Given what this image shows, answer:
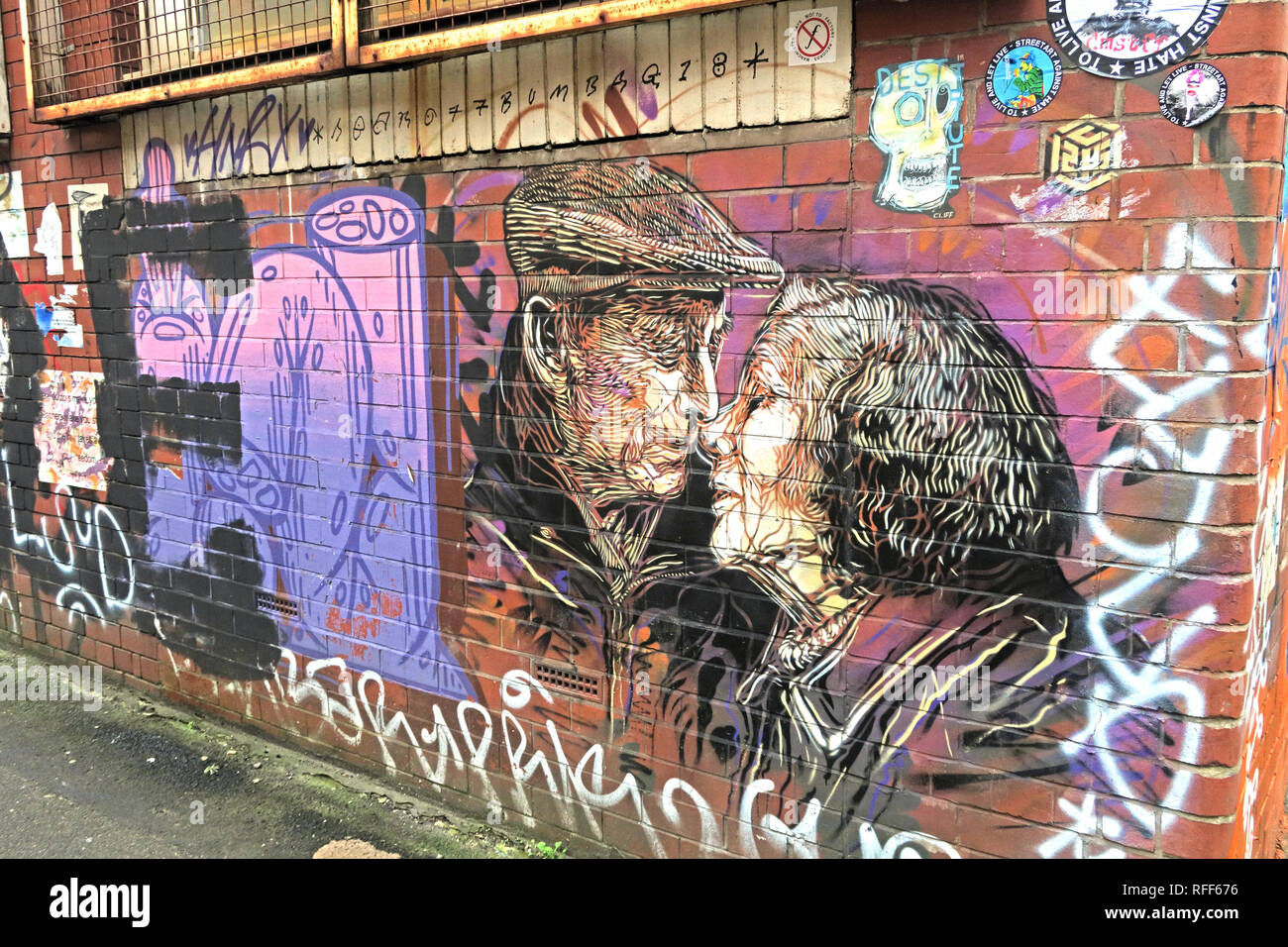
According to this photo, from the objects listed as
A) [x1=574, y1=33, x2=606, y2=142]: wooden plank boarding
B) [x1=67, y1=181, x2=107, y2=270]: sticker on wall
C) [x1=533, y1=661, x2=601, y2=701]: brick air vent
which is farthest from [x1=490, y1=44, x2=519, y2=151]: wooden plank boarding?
[x1=67, y1=181, x2=107, y2=270]: sticker on wall

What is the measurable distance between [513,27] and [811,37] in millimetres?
1004

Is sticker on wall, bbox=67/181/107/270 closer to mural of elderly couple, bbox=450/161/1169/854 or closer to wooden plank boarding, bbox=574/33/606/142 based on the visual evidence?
mural of elderly couple, bbox=450/161/1169/854

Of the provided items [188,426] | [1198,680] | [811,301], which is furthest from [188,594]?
[1198,680]

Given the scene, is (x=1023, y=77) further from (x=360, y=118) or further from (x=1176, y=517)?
(x=360, y=118)

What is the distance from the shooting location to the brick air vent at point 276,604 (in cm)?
424

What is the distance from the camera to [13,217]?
526 cm

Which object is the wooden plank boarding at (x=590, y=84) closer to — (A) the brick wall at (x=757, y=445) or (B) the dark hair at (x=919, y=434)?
(A) the brick wall at (x=757, y=445)

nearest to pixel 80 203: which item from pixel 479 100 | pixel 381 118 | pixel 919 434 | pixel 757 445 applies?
pixel 381 118

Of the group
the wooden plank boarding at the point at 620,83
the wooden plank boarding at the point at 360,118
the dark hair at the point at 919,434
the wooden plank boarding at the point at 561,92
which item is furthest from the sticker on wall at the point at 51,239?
the dark hair at the point at 919,434

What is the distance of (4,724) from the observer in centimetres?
484

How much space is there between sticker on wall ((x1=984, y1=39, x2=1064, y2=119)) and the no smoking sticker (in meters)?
0.46

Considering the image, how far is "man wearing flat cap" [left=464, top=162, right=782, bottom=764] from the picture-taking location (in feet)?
9.86

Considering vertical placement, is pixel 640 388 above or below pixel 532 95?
below

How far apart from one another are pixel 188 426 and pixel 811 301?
3.26 m
